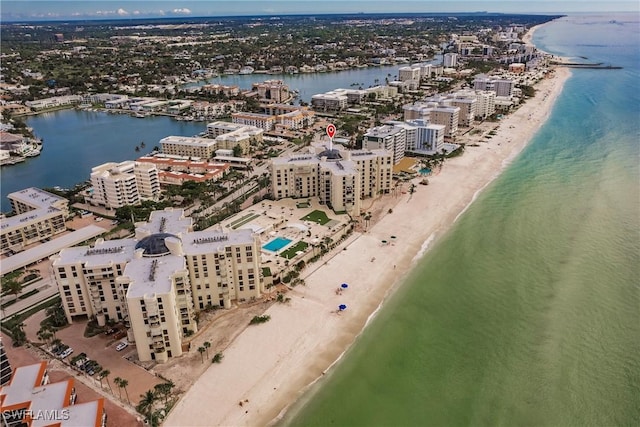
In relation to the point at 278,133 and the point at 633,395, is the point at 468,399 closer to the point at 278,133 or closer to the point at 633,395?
the point at 633,395

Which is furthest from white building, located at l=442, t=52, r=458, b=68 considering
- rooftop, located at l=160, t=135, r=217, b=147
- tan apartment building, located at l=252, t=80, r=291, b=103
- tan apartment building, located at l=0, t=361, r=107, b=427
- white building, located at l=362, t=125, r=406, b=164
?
tan apartment building, located at l=0, t=361, r=107, b=427

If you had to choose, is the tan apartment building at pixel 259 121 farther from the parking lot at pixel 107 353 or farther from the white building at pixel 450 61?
the white building at pixel 450 61

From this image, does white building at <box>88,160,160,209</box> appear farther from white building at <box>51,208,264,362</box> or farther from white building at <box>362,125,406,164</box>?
white building at <box>362,125,406,164</box>

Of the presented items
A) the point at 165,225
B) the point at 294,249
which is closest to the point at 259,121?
the point at 294,249

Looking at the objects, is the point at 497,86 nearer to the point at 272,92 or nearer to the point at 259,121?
the point at 272,92

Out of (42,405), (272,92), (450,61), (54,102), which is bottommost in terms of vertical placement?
(42,405)
